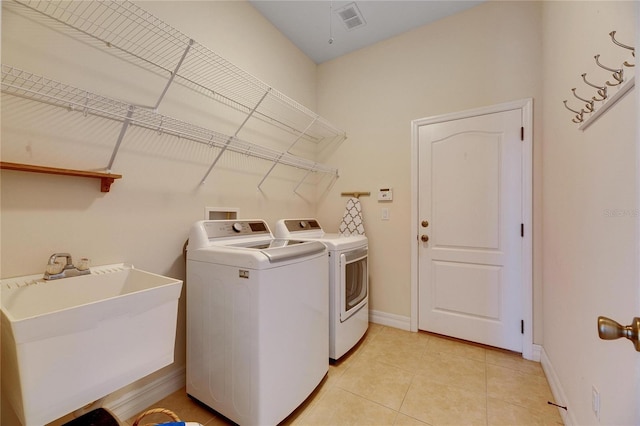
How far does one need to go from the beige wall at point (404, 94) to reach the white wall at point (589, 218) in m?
0.26

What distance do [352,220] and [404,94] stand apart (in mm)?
1359

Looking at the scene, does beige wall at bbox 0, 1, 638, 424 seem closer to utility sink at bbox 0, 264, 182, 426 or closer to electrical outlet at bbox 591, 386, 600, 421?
electrical outlet at bbox 591, 386, 600, 421

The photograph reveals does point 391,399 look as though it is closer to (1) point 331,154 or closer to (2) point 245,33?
(1) point 331,154

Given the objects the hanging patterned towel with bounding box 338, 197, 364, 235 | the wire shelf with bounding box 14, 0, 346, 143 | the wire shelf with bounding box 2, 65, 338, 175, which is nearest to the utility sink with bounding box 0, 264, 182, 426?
the wire shelf with bounding box 2, 65, 338, 175

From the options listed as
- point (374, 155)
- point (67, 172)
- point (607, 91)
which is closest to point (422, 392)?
point (607, 91)

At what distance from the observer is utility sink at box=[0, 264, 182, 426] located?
2.40ft

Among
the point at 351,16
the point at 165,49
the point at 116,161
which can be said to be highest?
the point at 351,16

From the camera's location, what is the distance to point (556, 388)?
1.56 m

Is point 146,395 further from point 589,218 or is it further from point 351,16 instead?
point 351,16

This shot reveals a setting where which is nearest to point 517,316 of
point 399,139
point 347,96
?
point 399,139

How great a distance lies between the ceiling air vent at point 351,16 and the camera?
7.37 feet

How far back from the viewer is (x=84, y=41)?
4.28 ft

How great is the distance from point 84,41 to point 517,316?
332cm

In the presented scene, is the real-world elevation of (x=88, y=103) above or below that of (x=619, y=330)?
above
